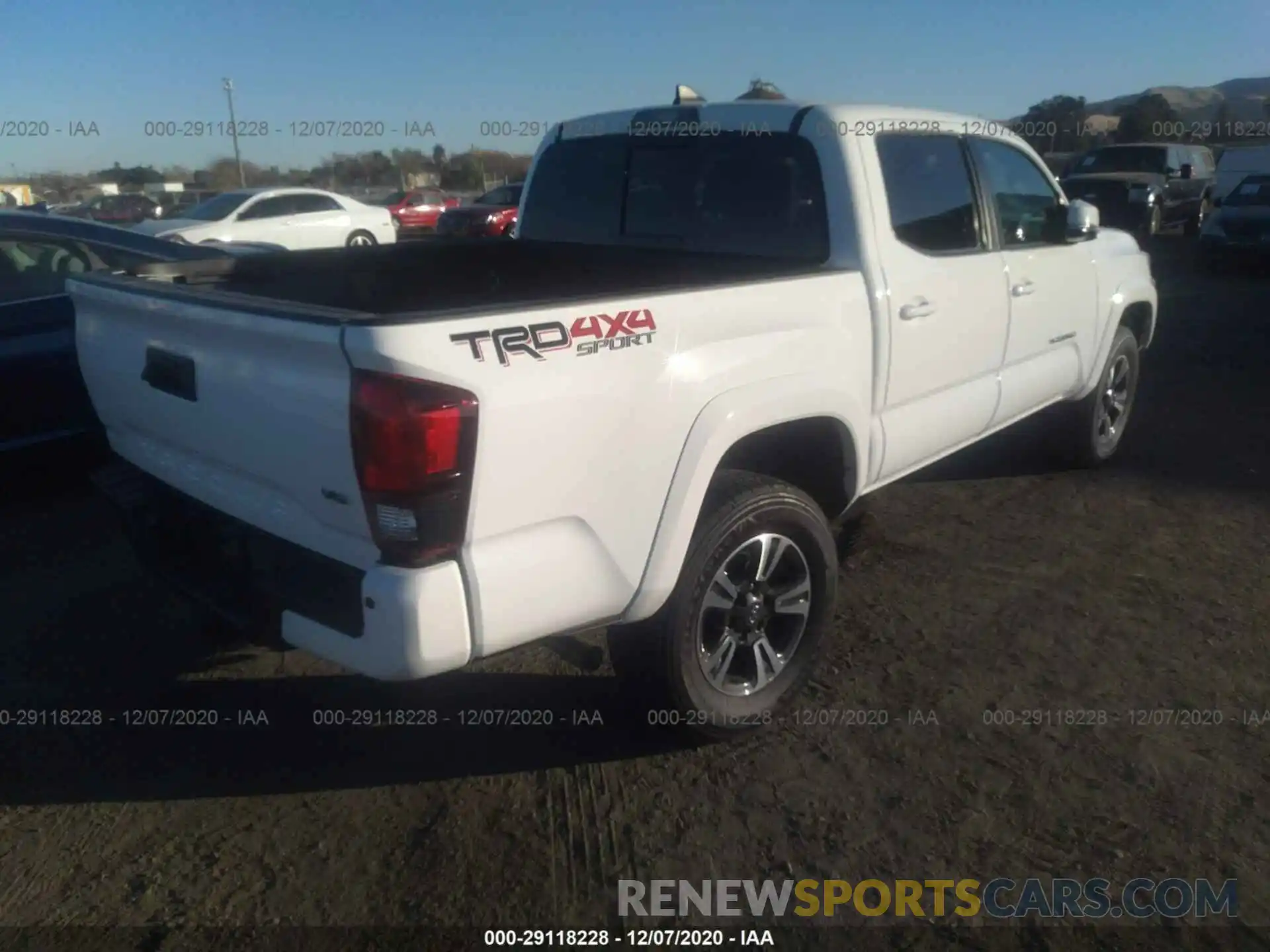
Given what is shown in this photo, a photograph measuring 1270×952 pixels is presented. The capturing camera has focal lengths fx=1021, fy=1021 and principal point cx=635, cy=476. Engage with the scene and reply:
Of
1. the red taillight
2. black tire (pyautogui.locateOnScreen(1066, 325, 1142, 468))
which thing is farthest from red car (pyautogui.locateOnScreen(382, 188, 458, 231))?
the red taillight

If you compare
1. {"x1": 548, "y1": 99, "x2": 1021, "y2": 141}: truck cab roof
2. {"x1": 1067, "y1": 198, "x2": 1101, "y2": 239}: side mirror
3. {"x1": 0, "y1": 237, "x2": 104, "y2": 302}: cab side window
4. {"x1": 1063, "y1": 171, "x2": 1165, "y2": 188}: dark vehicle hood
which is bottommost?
{"x1": 1063, "y1": 171, "x2": 1165, "y2": 188}: dark vehicle hood

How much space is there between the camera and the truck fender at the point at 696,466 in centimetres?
278

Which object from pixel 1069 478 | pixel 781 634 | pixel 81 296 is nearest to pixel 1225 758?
pixel 781 634

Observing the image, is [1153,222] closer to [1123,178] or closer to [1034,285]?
[1123,178]

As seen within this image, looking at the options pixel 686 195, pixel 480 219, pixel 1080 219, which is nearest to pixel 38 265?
pixel 686 195

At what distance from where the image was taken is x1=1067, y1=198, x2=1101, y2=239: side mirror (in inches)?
185

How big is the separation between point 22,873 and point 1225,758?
349 cm

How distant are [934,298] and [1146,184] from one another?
1673cm

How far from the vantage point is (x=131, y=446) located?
330 centimetres

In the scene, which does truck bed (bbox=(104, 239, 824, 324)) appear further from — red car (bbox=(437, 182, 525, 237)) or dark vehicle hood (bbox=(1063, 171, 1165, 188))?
dark vehicle hood (bbox=(1063, 171, 1165, 188))

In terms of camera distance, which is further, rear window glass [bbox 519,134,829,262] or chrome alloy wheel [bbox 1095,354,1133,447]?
chrome alloy wheel [bbox 1095,354,1133,447]

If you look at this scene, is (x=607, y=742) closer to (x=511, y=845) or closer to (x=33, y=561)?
(x=511, y=845)

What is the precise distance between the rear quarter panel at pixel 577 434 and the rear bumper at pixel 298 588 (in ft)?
0.35

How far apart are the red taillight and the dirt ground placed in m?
0.69
